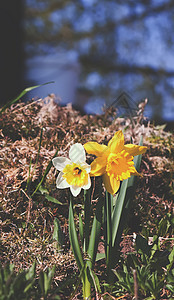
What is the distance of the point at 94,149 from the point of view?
764 millimetres

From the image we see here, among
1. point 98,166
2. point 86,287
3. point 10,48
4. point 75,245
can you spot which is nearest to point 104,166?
point 98,166

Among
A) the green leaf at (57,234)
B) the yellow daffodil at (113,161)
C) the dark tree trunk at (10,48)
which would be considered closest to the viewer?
the yellow daffodil at (113,161)

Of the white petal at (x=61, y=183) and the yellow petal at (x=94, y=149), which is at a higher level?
the yellow petal at (x=94, y=149)

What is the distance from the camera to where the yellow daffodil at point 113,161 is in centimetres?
74

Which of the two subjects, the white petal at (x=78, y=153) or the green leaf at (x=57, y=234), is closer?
the white petal at (x=78, y=153)

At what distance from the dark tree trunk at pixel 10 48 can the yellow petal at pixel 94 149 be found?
70.8 inches

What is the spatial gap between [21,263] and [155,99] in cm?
302

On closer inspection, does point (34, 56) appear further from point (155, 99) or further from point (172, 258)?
point (172, 258)

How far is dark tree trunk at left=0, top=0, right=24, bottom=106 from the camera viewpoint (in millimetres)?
2424

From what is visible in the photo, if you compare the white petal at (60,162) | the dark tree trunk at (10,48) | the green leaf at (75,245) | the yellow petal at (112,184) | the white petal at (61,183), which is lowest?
the green leaf at (75,245)

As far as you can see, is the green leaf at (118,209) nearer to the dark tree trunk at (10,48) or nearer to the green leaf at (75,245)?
the green leaf at (75,245)

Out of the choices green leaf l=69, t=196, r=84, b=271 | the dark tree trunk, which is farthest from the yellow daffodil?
the dark tree trunk

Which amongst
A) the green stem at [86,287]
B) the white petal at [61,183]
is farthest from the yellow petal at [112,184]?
the green stem at [86,287]

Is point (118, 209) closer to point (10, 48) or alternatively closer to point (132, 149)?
point (132, 149)
